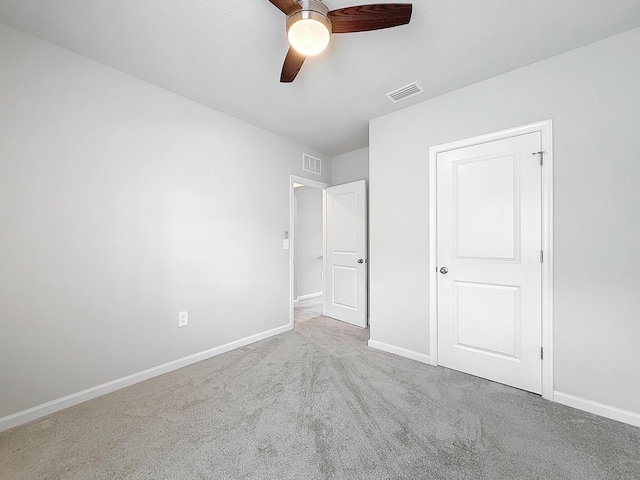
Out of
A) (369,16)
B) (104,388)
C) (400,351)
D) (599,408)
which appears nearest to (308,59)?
(369,16)

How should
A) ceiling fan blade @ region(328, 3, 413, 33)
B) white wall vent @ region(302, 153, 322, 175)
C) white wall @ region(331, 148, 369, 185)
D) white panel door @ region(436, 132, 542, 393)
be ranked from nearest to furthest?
ceiling fan blade @ region(328, 3, 413, 33) < white panel door @ region(436, 132, 542, 393) < white wall vent @ region(302, 153, 322, 175) < white wall @ region(331, 148, 369, 185)

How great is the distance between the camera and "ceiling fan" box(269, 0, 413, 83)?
1.39m

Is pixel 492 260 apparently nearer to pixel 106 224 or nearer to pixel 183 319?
pixel 183 319

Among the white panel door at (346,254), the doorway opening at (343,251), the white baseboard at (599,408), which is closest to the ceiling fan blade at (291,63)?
the doorway opening at (343,251)

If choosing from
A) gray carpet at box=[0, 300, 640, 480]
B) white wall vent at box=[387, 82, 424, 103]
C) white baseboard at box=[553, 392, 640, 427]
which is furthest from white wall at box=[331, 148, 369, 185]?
white baseboard at box=[553, 392, 640, 427]

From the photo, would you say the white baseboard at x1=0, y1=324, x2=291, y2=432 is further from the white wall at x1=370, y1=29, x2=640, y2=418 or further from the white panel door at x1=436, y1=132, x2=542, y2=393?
the white wall at x1=370, y1=29, x2=640, y2=418

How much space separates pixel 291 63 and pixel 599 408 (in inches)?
125

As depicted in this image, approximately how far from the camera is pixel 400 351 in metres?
2.81

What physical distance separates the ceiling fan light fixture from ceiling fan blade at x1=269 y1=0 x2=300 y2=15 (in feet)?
0.07

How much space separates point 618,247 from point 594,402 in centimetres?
110

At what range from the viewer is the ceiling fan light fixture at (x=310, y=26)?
1.43 metres

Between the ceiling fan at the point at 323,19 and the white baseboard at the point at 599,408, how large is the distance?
109 inches

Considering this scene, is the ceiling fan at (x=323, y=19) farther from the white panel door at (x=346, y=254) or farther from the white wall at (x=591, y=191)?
the white panel door at (x=346, y=254)

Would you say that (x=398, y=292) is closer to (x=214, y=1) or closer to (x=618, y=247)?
(x=618, y=247)
